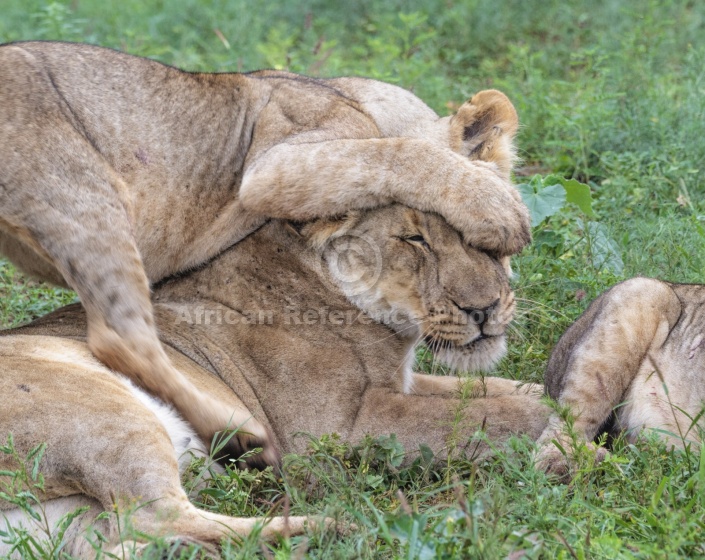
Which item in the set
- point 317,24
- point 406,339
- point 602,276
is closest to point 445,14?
point 317,24

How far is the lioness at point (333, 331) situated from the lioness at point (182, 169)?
9 cm

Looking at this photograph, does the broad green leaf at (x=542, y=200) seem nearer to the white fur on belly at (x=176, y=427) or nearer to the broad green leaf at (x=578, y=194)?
the broad green leaf at (x=578, y=194)

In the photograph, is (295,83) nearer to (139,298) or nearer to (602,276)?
(139,298)

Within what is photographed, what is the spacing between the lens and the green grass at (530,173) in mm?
3012

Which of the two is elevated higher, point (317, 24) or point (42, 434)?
point (317, 24)

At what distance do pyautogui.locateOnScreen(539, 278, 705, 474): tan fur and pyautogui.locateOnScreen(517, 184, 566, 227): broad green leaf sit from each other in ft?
2.60

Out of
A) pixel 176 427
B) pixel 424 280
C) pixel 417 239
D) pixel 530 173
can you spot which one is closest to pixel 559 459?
pixel 424 280

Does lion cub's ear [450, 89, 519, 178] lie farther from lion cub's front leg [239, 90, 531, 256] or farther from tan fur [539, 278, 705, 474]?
tan fur [539, 278, 705, 474]

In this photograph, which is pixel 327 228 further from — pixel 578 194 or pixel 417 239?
pixel 578 194

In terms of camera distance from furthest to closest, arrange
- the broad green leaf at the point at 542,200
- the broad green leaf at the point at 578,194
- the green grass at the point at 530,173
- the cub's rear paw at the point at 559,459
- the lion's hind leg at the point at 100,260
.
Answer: the broad green leaf at the point at 578,194
the broad green leaf at the point at 542,200
the lion's hind leg at the point at 100,260
the cub's rear paw at the point at 559,459
the green grass at the point at 530,173

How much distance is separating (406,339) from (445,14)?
458cm

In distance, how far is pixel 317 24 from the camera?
843 cm

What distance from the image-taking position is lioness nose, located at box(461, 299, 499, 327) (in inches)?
155

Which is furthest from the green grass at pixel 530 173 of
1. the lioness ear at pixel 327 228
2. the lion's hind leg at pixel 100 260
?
the lioness ear at pixel 327 228
